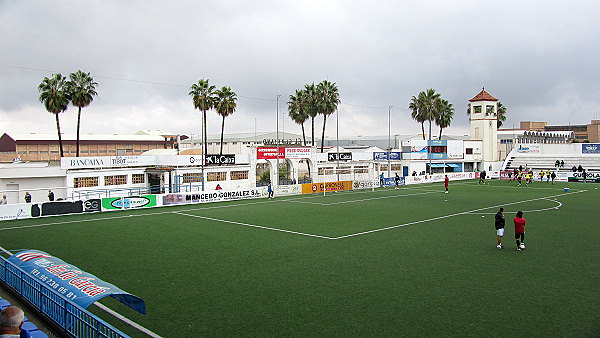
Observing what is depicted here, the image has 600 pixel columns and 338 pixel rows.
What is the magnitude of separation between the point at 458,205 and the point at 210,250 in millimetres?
23292

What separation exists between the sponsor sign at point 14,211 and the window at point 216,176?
19.6 meters

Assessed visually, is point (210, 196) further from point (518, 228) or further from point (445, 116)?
point (445, 116)

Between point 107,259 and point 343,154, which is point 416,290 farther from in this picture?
point 343,154

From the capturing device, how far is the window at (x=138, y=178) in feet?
149

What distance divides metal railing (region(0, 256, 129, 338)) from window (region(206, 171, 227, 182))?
117ft

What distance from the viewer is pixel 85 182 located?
4188 cm

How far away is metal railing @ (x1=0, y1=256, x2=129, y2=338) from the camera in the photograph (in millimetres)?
8555

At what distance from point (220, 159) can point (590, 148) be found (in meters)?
61.1

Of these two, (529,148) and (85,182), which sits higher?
(529,148)

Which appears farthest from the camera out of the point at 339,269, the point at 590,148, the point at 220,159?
the point at 590,148

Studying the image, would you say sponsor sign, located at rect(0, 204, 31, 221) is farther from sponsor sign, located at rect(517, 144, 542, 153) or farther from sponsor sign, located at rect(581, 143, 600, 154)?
sponsor sign, located at rect(581, 143, 600, 154)

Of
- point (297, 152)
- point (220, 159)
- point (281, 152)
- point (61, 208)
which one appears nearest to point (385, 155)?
point (297, 152)

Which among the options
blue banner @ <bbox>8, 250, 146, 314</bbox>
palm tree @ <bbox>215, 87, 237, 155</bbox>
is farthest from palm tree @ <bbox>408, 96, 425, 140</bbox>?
blue banner @ <bbox>8, 250, 146, 314</bbox>

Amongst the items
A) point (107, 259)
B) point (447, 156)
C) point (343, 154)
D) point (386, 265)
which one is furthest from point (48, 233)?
point (447, 156)
